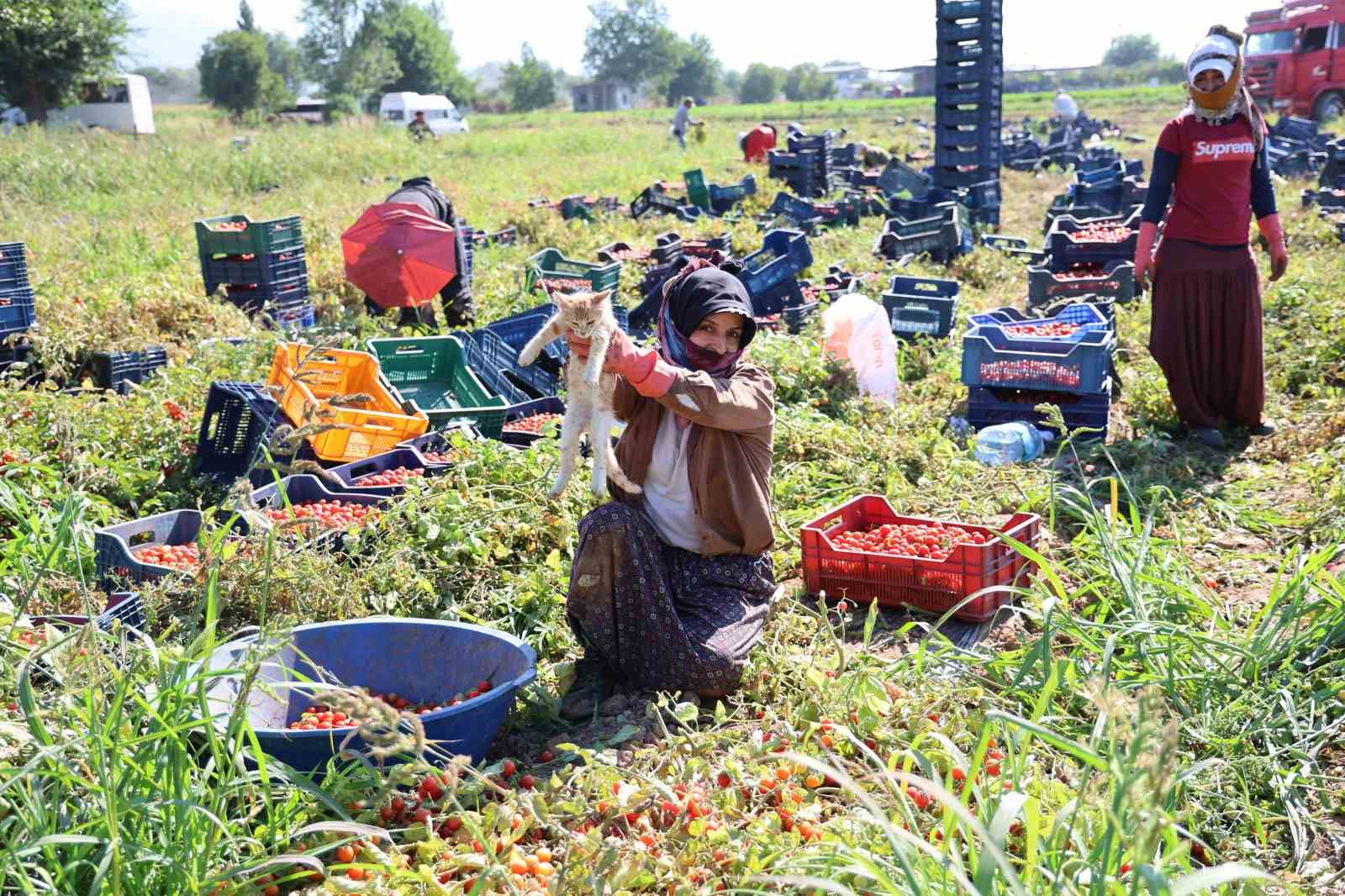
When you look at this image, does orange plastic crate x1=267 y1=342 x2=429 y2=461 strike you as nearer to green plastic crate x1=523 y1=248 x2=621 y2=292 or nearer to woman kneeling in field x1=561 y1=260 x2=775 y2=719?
woman kneeling in field x1=561 y1=260 x2=775 y2=719

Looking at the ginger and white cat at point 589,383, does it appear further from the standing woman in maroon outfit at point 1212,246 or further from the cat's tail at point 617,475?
the standing woman in maroon outfit at point 1212,246

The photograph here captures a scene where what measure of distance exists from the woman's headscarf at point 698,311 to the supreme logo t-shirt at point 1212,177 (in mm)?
3065

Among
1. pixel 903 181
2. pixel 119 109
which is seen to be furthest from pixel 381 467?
pixel 119 109

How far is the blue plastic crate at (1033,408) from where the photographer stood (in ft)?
19.4

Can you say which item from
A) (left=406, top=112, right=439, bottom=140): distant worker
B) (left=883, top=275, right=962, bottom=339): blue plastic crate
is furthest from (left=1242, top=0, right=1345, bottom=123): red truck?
(left=883, top=275, right=962, bottom=339): blue plastic crate

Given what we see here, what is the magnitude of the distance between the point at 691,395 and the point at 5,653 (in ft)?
5.82

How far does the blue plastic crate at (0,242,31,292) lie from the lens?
6.80m

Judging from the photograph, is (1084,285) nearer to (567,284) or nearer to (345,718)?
(567,284)

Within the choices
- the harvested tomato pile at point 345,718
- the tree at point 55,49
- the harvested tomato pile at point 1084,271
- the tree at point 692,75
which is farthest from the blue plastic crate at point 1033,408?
the tree at point 692,75

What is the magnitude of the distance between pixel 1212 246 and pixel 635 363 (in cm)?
376

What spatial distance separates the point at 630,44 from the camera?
11162cm

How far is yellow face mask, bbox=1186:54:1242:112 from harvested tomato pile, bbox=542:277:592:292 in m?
3.58

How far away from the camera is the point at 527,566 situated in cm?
423

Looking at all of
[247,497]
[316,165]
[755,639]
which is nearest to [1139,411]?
[755,639]
